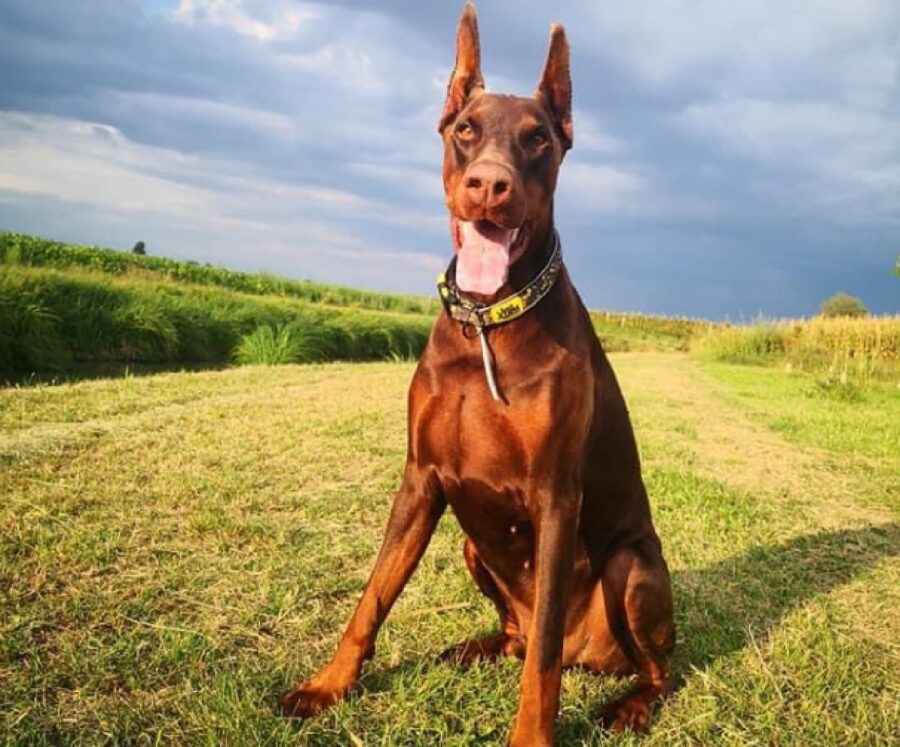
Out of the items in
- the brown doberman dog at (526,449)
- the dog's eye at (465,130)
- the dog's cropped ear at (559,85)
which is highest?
the dog's cropped ear at (559,85)

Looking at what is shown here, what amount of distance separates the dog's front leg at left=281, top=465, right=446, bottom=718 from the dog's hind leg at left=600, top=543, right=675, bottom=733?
69 cm

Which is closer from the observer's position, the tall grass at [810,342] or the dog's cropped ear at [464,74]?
the dog's cropped ear at [464,74]

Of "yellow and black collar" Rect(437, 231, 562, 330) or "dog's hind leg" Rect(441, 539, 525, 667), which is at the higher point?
"yellow and black collar" Rect(437, 231, 562, 330)

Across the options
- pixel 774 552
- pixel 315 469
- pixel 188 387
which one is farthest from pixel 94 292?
pixel 774 552

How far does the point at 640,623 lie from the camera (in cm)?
246

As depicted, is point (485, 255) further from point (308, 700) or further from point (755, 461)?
point (755, 461)

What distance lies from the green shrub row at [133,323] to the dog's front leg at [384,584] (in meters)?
11.7

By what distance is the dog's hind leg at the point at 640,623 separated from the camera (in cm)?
246

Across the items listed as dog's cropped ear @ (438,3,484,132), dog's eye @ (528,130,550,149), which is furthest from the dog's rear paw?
dog's cropped ear @ (438,3,484,132)

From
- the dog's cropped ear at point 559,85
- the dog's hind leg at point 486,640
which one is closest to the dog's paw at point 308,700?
the dog's hind leg at point 486,640

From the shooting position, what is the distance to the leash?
7.25 ft

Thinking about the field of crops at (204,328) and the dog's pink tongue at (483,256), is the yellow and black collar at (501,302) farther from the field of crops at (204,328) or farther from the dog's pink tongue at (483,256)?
the field of crops at (204,328)

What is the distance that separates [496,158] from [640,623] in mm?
1571

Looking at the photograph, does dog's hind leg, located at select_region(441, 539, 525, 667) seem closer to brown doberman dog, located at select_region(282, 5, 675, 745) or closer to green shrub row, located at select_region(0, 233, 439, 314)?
brown doberman dog, located at select_region(282, 5, 675, 745)
